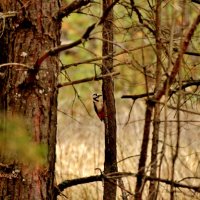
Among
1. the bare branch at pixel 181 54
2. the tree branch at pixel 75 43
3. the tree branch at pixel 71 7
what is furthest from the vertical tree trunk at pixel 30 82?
the bare branch at pixel 181 54

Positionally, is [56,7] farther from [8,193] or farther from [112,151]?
[112,151]

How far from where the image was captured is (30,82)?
113 inches

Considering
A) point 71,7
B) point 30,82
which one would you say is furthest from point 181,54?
point 30,82

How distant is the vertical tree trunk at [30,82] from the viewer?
2.91 metres

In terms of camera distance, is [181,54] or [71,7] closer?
[181,54]

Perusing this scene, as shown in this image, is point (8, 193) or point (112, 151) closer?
point (8, 193)

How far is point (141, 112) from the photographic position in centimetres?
988

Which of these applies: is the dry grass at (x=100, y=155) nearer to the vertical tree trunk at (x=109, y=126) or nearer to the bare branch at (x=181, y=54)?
the vertical tree trunk at (x=109, y=126)

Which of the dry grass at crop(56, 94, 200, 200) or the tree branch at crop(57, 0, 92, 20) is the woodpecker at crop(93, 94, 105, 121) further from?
the tree branch at crop(57, 0, 92, 20)

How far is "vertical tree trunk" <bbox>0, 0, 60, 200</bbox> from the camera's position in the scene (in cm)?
291

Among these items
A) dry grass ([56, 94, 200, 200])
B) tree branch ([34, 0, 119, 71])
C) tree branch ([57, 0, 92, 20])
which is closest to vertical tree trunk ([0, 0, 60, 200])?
tree branch ([57, 0, 92, 20])

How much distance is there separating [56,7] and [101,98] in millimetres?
1048

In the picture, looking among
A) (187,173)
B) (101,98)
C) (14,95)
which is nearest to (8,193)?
(14,95)

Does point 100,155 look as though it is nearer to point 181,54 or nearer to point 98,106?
point 98,106
